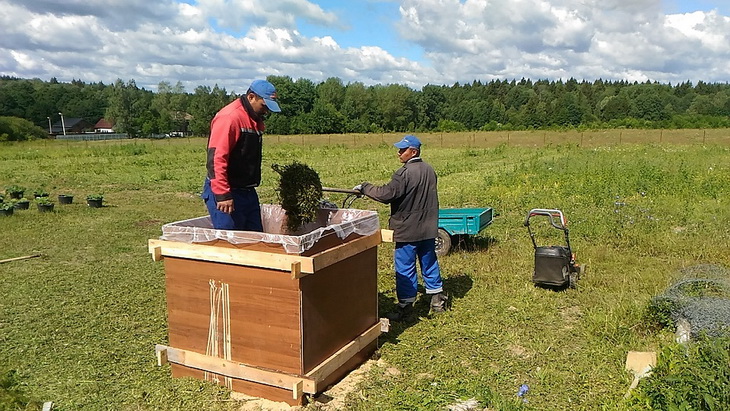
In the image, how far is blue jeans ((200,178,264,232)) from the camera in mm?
4379

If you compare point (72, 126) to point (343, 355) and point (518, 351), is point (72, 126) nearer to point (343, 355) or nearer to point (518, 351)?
point (343, 355)

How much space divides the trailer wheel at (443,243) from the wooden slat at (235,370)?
447 cm

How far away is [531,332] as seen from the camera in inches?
202

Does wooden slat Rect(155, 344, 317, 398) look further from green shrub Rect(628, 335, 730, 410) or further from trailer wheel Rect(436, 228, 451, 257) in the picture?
trailer wheel Rect(436, 228, 451, 257)

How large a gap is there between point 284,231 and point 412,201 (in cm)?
132

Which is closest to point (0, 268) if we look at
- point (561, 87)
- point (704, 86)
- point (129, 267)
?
point (129, 267)

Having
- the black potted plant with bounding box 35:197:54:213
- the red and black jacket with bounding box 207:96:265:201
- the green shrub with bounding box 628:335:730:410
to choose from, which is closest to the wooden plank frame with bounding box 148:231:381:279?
the red and black jacket with bounding box 207:96:265:201

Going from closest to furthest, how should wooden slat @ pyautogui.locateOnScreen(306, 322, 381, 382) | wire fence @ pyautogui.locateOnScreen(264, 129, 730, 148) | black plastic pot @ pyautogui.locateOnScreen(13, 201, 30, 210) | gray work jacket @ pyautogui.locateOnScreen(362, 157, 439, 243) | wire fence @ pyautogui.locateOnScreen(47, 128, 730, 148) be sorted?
wooden slat @ pyautogui.locateOnScreen(306, 322, 381, 382) < gray work jacket @ pyautogui.locateOnScreen(362, 157, 439, 243) < black plastic pot @ pyautogui.locateOnScreen(13, 201, 30, 210) < wire fence @ pyautogui.locateOnScreen(47, 128, 730, 148) < wire fence @ pyautogui.locateOnScreen(264, 129, 730, 148)

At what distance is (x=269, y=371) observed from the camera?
3803 millimetres

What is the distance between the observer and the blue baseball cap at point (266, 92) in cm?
439

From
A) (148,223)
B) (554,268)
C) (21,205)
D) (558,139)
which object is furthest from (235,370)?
(558,139)

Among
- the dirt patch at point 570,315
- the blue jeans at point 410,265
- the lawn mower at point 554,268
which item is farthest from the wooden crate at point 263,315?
the lawn mower at point 554,268

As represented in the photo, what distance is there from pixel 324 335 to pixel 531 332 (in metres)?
2.24

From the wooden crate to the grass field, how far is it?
0.81 ft
